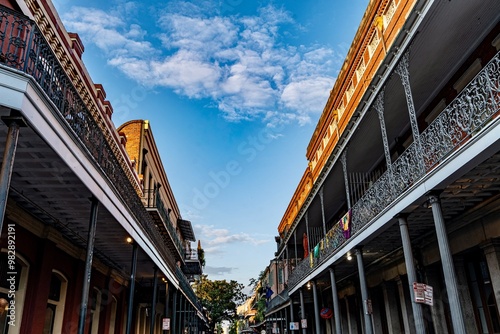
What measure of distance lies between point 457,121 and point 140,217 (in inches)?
316

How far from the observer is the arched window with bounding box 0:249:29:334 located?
855cm

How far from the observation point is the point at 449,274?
6855 mm

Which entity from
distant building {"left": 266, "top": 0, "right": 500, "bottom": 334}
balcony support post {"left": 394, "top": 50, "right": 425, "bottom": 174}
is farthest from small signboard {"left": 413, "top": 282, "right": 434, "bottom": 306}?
balcony support post {"left": 394, "top": 50, "right": 425, "bottom": 174}

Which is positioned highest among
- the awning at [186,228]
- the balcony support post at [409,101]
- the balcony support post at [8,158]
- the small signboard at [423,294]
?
the awning at [186,228]

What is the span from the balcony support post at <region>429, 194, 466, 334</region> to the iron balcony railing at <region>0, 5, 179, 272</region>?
19.4 ft

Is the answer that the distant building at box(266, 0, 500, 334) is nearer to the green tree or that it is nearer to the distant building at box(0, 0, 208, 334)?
the distant building at box(0, 0, 208, 334)

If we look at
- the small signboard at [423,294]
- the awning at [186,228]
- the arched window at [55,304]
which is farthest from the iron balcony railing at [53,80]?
the awning at [186,228]

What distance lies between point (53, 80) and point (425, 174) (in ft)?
20.6

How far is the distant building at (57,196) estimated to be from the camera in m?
5.06

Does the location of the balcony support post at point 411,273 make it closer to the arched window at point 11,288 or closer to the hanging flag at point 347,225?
the hanging flag at point 347,225

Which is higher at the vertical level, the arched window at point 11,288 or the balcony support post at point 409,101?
the balcony support post at point 409,101

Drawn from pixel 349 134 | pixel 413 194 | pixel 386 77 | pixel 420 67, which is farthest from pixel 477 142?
pixel 349 134

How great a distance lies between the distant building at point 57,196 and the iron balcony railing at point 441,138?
19.2 feet

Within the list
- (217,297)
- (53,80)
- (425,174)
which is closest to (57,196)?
(53,80)
